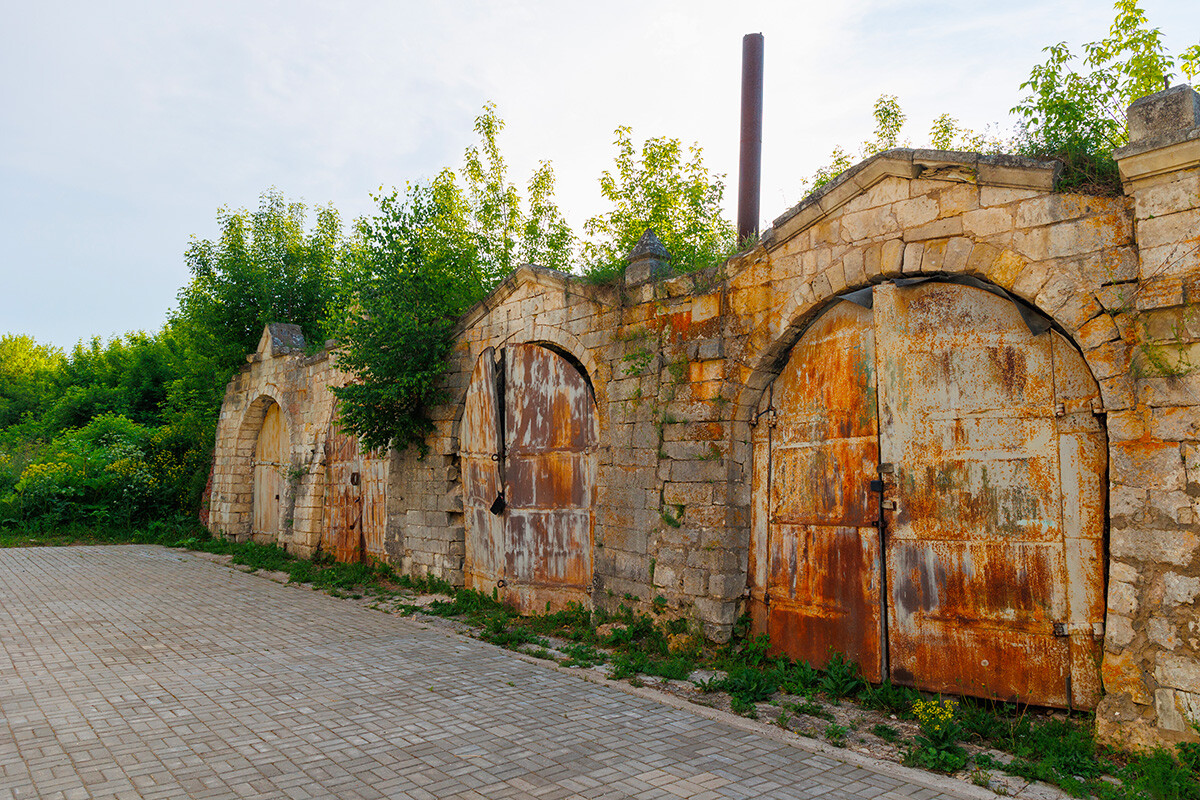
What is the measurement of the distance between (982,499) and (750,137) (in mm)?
5829

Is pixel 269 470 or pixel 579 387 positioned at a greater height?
pixel 579 387

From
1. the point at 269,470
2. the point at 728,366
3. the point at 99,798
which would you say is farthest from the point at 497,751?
the point at 269,470

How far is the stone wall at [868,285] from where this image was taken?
3924mm

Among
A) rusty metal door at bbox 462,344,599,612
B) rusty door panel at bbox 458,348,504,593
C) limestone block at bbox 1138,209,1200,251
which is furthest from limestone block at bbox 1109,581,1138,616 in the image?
rusty door panel at bbox 458,348,504,593

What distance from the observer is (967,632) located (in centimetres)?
478

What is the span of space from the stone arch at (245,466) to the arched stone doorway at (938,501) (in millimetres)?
12660

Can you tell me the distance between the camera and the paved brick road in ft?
12.3

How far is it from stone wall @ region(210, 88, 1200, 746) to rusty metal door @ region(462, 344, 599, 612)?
1.05 feet

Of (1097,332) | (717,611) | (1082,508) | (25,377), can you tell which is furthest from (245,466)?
(25,377)

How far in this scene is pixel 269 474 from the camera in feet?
49.3

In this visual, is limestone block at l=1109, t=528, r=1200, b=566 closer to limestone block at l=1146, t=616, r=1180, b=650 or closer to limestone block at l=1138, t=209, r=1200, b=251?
limestone block at l=1146, t=616, r=1180, b=650

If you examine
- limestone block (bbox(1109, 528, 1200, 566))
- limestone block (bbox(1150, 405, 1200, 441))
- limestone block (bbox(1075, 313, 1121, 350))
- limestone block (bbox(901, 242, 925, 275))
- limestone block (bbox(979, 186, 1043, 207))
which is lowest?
limestone block (bbox(1109, 528, 1200, 566))

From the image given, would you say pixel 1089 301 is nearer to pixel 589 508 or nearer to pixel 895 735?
pixel 895 735

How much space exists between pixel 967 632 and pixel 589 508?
12.3ft
